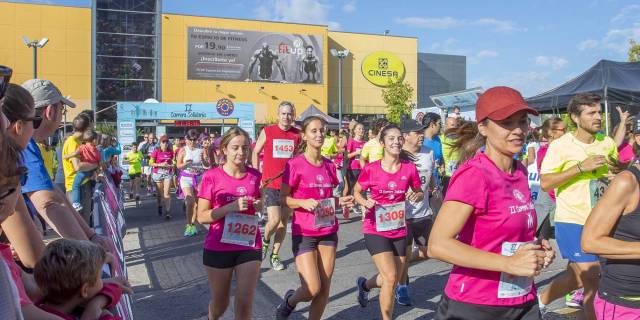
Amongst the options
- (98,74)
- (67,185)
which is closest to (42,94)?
(67,185)

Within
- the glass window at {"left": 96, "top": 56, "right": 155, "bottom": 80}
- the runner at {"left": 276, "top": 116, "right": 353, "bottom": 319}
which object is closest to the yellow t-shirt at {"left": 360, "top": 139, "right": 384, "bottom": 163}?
the runner at {"left": 276, "top": 116, "right": 353, "bottom": 319}

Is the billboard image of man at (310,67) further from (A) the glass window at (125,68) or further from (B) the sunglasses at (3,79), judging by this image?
(B) the sunglasses at (3,79)

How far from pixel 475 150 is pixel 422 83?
69.8 meters

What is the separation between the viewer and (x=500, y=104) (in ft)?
8.54

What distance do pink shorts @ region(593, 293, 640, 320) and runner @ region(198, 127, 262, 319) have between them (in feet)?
7.80

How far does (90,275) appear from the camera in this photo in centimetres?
224

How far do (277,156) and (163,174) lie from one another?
241 inches

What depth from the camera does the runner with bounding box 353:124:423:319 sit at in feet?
16.0

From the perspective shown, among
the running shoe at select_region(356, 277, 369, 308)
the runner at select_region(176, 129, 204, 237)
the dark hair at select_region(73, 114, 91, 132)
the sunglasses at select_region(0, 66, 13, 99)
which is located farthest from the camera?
the runner at select_region(176, 129, 204, 237)

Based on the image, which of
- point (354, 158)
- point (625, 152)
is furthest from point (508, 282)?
point (354, 158)

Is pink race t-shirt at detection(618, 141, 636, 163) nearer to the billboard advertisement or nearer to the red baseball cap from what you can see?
the red baseball cap

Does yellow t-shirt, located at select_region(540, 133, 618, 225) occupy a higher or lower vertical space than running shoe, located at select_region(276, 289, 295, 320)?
higher

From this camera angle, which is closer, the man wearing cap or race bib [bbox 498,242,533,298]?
race bib [bbox 498,242,533,298]

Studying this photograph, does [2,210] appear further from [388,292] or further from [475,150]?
[388,292]
